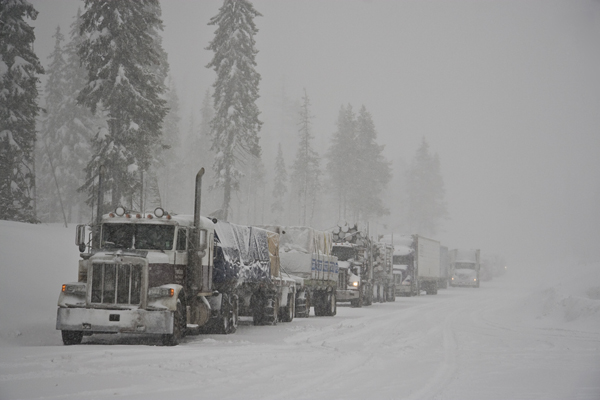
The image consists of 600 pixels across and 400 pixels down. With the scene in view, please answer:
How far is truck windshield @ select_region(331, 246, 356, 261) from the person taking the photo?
106 feet

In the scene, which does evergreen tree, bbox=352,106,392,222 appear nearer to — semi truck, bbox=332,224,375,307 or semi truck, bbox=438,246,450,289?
semi truck, bbox=438,246,450,289

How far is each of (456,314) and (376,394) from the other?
18.7m

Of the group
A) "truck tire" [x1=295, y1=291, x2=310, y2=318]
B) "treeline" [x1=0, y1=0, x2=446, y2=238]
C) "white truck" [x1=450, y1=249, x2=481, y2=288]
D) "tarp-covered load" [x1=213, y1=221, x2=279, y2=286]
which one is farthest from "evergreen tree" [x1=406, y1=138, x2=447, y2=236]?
"tarp-covered load" [x1=213, y1=221, x2=279, y2=286]

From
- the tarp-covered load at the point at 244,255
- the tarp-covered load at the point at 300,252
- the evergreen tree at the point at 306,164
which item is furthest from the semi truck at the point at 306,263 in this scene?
the evergreen tree at the point at 306,164

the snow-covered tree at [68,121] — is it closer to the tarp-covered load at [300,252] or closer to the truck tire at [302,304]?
the tarp-covered load at [300,252]

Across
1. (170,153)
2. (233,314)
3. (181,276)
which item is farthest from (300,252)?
(170,153)

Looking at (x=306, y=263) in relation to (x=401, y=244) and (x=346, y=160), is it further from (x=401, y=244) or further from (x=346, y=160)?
(x=346, y=160)

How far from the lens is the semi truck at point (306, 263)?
24.1m

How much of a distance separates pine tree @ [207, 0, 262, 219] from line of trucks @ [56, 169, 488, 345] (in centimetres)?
1754

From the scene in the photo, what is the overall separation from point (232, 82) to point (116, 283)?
29480 mm

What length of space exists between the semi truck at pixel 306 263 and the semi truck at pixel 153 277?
6.45 m

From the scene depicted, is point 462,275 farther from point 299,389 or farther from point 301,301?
point 299,389

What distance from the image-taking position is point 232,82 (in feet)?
137

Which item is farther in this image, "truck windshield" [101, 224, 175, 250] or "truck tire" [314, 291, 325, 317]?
"truck tire" [314, 291, 325, 317]
